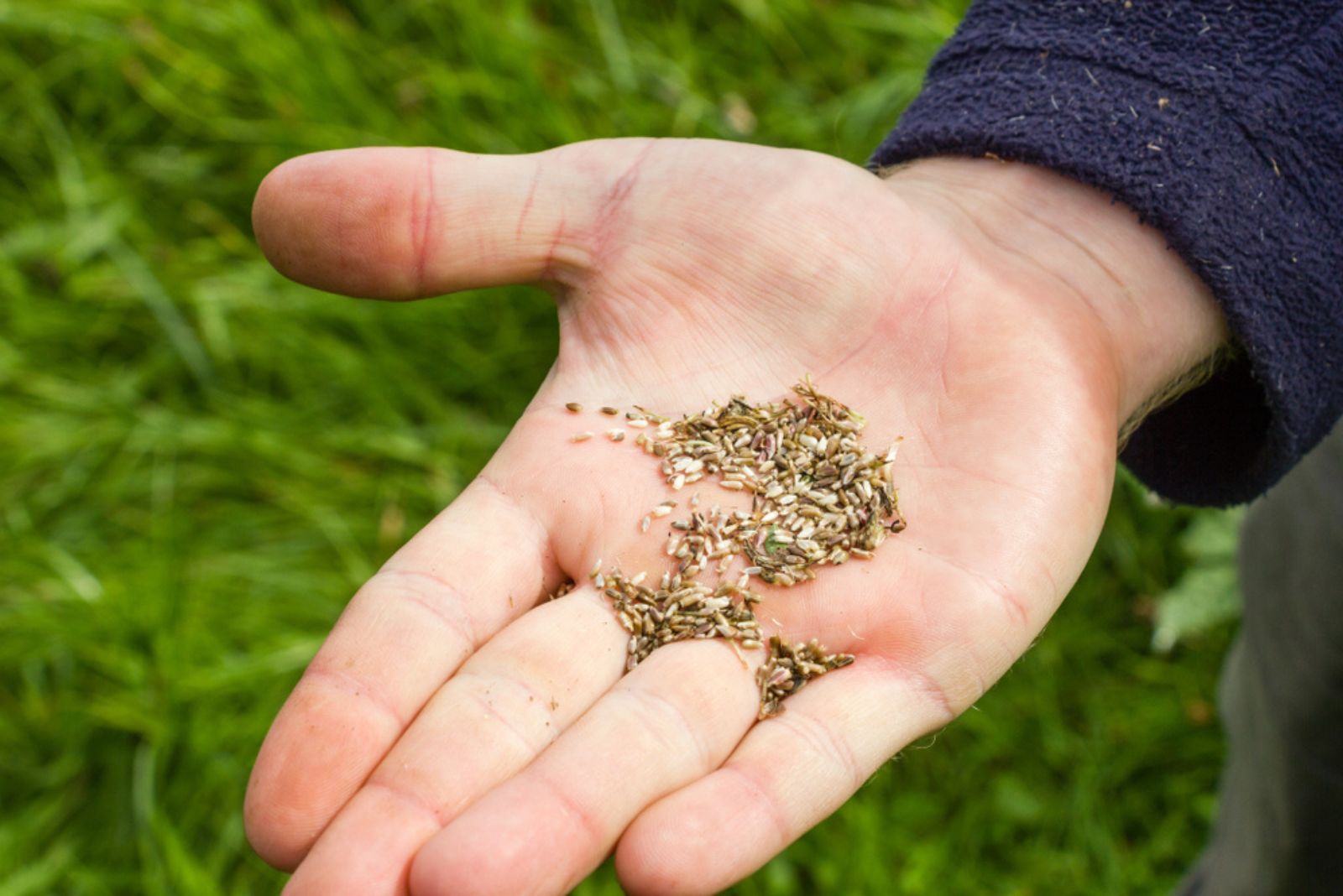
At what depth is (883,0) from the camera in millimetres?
4180

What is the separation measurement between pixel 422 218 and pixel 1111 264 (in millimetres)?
1399

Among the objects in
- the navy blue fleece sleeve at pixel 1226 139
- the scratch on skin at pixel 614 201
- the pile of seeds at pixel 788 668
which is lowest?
the pile of seeds at pixel 788 668

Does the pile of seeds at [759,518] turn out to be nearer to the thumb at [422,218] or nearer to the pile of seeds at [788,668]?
the pile of seeds at [788,668]

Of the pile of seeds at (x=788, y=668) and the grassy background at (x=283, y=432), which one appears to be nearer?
the pile of seeds at (x=788, y=668)

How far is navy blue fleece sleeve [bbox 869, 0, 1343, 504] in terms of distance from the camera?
228 centimetres

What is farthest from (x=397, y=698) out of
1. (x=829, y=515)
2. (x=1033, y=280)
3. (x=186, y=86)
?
(x=186, y=86)

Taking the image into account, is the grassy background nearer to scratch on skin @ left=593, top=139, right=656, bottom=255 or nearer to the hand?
the hand

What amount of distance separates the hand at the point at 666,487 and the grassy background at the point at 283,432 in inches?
50.9

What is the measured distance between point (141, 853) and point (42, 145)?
8.26 feet

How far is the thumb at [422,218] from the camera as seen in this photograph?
7.48 ft

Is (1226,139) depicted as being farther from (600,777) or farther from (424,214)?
(600,777)

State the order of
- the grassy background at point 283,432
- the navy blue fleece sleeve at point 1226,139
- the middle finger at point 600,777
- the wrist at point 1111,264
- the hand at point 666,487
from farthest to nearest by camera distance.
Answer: the grassy background at point 283,432
the wrist at point 1111,264
the navy blue fleece sleeve at point 1226,139
the hand at point 666,487
the middle finger at point 600,777

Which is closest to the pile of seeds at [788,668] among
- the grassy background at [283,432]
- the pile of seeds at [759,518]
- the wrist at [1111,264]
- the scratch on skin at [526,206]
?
the pile of seeds at [759,518]

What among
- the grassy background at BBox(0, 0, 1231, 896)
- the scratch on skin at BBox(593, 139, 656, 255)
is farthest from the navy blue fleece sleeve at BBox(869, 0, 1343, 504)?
the grassy background at BBox(0, 0, 1231, 896)
